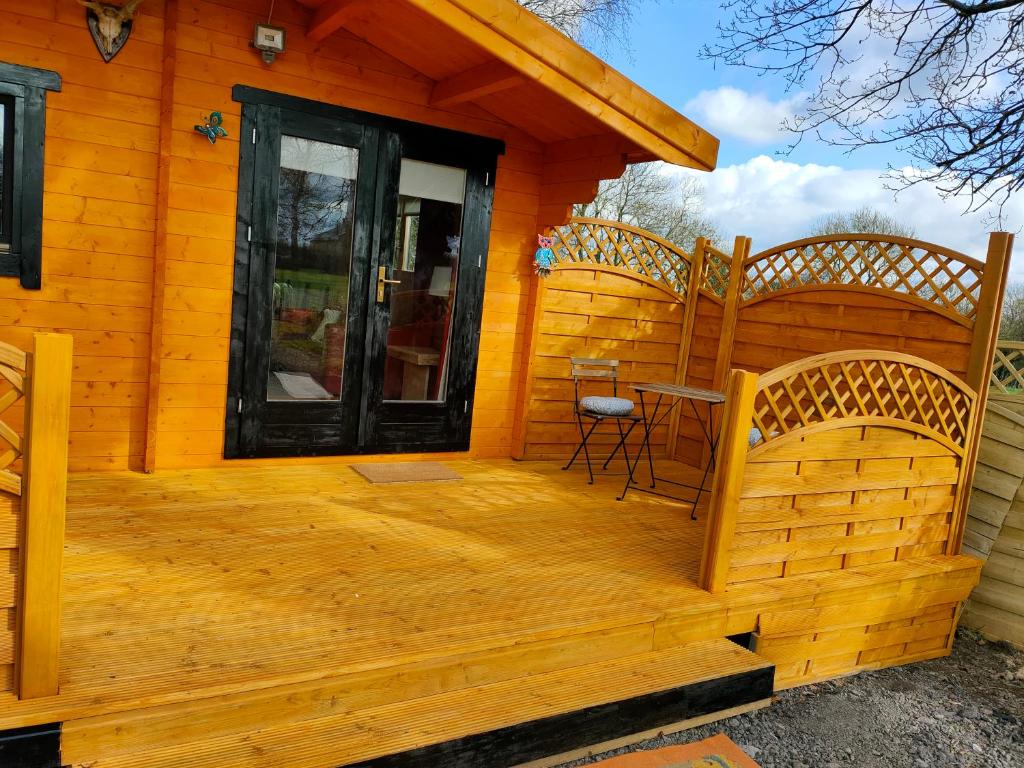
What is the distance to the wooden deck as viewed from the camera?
7.11ft

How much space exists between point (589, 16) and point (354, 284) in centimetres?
1260

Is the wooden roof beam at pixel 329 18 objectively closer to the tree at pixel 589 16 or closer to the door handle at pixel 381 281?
the door handle at pixel 381 281

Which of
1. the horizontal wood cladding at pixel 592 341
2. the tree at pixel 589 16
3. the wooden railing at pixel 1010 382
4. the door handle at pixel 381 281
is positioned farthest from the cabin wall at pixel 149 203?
the tree at pixel 589 16

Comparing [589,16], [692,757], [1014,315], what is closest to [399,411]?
[692,757]

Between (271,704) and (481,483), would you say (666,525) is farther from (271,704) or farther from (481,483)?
(271,704)

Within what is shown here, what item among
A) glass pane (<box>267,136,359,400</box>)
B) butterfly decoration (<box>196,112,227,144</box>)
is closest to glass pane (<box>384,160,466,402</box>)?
glass pane (<box>267,136,359,400</box>)

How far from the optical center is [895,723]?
3.34 m

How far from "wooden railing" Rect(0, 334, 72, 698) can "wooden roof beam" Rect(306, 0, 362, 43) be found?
2.50 m

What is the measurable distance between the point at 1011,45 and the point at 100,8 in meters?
6.80

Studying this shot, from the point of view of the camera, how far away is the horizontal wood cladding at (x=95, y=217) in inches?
144

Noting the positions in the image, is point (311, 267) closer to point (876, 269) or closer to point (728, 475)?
point (728, 475)

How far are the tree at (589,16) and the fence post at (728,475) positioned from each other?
13.2 meters

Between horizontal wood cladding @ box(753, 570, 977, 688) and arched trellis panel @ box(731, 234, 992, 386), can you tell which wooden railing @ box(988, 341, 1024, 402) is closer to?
arched trellis panel @ box(731, 234, 992, 386)

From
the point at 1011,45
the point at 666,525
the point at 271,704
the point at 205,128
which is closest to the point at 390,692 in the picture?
the point at 271,704
